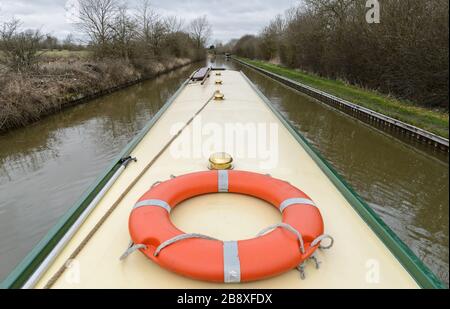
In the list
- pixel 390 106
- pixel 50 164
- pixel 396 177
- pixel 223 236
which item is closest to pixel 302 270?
pixel 223 236

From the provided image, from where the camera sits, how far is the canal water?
381 cm

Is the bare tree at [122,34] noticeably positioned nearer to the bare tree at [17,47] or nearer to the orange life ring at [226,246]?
the bare tree at [17,47]

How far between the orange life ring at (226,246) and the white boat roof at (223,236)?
151mm

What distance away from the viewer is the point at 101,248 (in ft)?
7.98

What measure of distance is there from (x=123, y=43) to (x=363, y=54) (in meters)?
15.2

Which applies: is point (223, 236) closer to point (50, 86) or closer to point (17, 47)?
point (50, 86)

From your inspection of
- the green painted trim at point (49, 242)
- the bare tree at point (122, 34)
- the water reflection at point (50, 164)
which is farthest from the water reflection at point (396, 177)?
the bare tree at point (122, 34)

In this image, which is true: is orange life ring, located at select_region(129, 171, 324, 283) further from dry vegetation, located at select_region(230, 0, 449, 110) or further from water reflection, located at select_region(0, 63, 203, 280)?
water reflection, located at select_region(0, 63, 203, 280)

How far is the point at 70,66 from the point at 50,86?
3.05 m

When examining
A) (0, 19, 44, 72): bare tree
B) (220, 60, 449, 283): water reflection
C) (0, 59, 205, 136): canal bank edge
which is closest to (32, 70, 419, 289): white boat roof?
(220, 60, 449, 283): water reflection

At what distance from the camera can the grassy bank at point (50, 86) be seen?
840 centimetres

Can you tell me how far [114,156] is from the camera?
6.75 m
